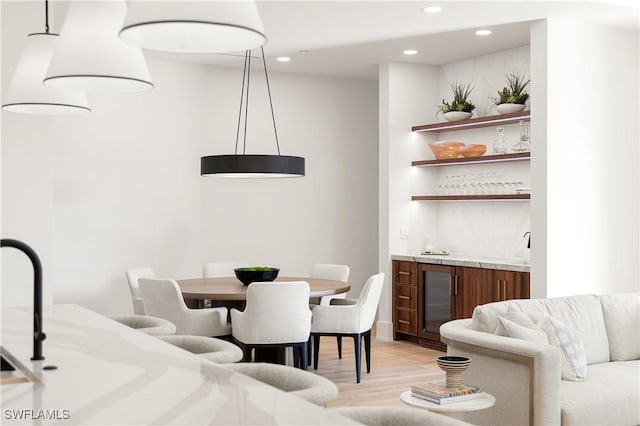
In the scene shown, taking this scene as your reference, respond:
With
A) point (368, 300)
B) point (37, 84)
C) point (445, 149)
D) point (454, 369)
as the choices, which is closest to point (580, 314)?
point (454, 369)

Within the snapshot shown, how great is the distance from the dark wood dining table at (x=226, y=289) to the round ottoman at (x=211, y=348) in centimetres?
236

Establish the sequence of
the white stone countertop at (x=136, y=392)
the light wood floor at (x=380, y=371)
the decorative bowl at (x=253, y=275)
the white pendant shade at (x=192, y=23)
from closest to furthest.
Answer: the white stone countertop at (x=136, y=392), the white pendant shade at (x=192, y=23), the light wood floor at (x=380, y=371), the decorative bowl at (x=253, y=275)

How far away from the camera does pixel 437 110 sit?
7.77 m

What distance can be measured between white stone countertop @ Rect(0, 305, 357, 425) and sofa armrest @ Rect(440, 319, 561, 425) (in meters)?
1.84

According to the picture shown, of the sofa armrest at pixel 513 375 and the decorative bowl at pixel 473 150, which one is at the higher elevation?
the decorative bowl at pixel 473 150

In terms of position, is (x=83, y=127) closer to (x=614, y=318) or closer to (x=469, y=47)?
(x=469, y=47)

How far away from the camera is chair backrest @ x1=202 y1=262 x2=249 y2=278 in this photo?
696cm

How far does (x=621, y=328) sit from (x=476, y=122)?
2.83 metres

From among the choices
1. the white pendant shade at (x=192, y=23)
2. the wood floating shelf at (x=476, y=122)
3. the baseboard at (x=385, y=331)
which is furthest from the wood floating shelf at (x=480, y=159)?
the white pendant shade at (x=192, y=23)

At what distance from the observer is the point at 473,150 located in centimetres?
704

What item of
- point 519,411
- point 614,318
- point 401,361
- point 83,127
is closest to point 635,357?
point 614,318

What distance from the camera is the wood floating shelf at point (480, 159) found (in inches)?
252

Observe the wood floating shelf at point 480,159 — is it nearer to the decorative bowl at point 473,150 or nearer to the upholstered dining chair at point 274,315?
the decorative bowl at point 473,150

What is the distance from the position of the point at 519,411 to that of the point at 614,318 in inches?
48.1
